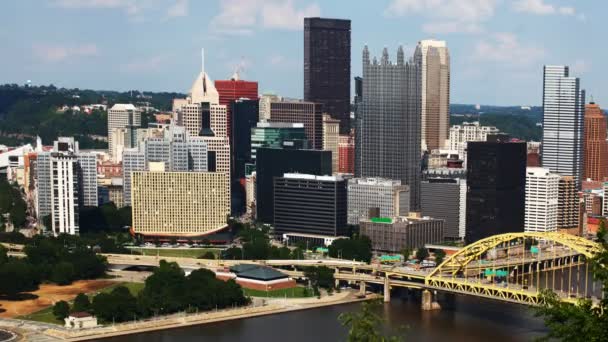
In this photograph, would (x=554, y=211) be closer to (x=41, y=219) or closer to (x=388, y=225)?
(x=388, y=225)

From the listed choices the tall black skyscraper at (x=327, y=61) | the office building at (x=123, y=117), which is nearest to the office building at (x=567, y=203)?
the tall black skyscraper at (x=327, y=61)

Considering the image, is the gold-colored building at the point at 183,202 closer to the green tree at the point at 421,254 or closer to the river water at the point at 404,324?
the green tree at the point at 421,254

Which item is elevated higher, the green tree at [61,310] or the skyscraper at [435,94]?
the skyscraper at [435,94]

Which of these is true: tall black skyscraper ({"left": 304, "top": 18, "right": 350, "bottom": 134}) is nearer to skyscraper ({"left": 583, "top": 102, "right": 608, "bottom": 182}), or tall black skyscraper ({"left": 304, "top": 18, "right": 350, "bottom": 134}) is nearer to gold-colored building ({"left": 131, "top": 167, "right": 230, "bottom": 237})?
skyscraper ({"left": 583, "top": 102, "right": 608, "bottom": 182})

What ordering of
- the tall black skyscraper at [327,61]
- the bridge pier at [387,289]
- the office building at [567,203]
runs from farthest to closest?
1. the tall black skyscraper at [327,61]
2. the office building at [567,203]
3. the bridge pier at [387,289]

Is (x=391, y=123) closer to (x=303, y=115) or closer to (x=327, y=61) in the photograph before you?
(x=303, y=115)

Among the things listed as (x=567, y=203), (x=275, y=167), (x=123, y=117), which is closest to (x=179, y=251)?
(x=275, y=167)

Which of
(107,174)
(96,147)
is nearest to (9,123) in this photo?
(96,147)
